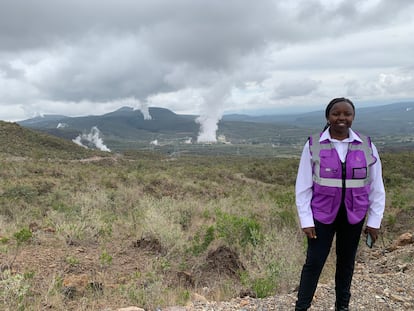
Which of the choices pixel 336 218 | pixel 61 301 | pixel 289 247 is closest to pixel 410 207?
pixel 289 247

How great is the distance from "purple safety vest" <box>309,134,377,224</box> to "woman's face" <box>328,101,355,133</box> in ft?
0.38

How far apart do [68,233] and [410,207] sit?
7.78 meters

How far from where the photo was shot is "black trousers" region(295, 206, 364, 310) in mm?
2557

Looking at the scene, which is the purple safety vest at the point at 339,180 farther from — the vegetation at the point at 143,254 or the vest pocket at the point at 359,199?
the vegetation at the point at 143,254

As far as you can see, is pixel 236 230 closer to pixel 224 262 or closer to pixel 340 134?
pixel 224 262

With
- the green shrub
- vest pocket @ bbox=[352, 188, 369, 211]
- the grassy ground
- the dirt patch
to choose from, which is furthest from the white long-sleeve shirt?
the green shrub

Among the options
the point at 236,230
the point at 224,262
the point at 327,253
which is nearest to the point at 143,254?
the point at 224,262

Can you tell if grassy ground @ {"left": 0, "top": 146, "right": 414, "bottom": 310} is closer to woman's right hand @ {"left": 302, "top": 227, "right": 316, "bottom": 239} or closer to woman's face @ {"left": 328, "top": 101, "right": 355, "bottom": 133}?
woman's right hand @ {"left": 302, "top": 227, "right": 316, "bottom": 239}

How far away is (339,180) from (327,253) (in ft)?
1.93

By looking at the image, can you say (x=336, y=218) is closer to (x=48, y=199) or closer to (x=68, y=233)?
(x=68, y=233)

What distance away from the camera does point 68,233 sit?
534cm

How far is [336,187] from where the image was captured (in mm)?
2402

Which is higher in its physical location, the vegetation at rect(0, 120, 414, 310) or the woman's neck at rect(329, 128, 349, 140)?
the woman's neck at rect(329, 128, 349, 140)

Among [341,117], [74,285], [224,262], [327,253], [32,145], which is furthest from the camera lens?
[32,145]
